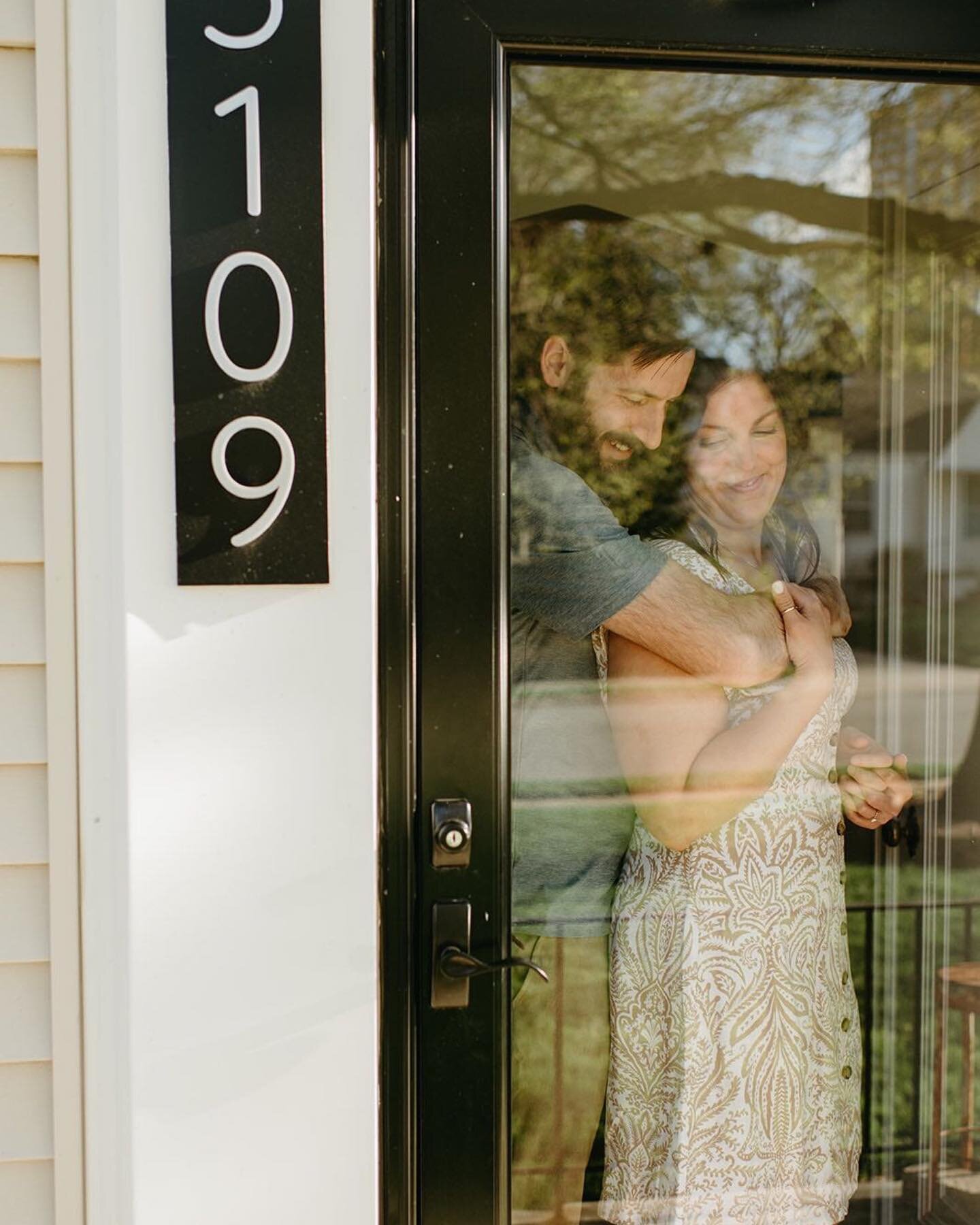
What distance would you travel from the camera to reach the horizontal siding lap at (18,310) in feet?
3.96

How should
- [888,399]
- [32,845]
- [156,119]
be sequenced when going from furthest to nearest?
1. [888,399]
2. [32,845]
3. [156,119]

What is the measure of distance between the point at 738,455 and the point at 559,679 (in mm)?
413

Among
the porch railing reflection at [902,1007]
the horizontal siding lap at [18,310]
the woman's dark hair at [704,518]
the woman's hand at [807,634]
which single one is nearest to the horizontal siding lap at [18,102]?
the horizontal siding lap at [18,310]

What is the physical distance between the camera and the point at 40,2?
1.17 m

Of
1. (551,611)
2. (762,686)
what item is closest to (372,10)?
(551,611)

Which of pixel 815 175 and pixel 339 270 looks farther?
pixel 815 175

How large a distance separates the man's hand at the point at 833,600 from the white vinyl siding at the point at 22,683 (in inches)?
41.6

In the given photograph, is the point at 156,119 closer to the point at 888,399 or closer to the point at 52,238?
the point at 52,238

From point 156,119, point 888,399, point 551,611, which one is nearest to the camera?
point 156,119

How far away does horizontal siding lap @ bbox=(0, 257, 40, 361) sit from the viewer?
3.96ft

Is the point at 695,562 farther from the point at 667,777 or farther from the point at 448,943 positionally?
the point at 448,943

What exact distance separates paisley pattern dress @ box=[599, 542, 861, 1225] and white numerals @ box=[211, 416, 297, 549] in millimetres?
655

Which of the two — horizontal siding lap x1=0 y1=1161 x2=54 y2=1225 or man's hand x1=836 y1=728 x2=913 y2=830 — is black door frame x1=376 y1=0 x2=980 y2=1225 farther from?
man's hand x1=836 y1=728 x2=913 y2=830

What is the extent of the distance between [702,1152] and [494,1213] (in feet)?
1.04
